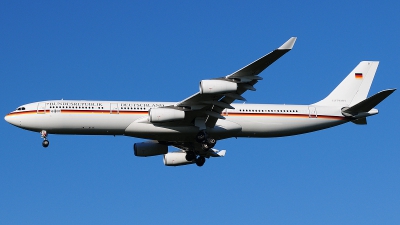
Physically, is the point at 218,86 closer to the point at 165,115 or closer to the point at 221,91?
the point at 221,91

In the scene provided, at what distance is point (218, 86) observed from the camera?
52938mm

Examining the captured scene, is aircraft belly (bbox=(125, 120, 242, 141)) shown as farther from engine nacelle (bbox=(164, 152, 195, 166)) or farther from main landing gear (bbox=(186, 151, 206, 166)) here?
engine nacelle (bbox=(164, 152, 195, 166))

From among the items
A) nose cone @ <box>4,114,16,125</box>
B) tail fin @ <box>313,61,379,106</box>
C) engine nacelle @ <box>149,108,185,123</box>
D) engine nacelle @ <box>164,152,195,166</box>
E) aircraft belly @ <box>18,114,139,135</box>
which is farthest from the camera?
engine nacelle @ <box>164,152,195,166</box>

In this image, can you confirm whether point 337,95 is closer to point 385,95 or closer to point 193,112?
point 385,95

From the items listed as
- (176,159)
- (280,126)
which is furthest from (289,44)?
(176,159)

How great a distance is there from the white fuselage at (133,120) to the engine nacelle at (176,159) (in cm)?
701

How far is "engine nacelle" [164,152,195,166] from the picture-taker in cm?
6756

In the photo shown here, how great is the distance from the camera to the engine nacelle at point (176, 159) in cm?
6756

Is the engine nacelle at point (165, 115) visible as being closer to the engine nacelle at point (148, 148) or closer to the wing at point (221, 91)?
the wing at point (221, 91)

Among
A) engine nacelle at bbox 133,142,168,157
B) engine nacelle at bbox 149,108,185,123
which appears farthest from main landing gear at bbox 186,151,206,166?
engine nacelle at bbox 149,108,185,123

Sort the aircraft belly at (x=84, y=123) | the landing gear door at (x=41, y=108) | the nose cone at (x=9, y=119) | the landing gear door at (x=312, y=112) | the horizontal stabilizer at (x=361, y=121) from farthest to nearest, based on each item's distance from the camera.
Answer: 1. the horizontal stabilizer at (x=361, y=121)
2. the landing gear door at (x=312, y=112)
3. the nose cone at (x=9, y=119)
4. the landing gear door at (x=41, y=108)
5. the aircraft belly at (x=84, y=123)

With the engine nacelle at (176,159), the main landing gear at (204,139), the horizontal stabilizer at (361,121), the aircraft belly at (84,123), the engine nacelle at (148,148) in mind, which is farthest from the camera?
the engine nacelle at (176,159)

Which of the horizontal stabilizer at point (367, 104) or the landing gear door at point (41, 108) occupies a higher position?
the landing gear door at point (41, 108)

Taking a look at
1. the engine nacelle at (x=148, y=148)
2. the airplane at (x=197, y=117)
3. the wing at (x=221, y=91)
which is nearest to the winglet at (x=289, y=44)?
the wing at (x=221, y=91)
